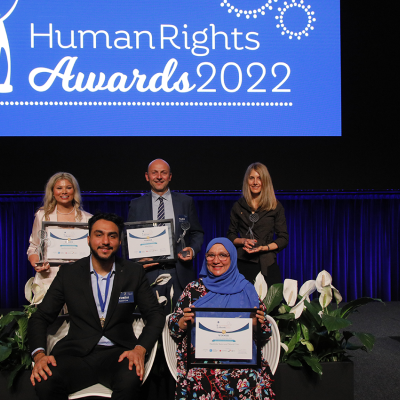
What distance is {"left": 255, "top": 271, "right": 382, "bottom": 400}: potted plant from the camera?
90.6 inches

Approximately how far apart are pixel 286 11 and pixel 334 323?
3.45 meters

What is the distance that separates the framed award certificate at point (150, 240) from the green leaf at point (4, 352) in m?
0.91

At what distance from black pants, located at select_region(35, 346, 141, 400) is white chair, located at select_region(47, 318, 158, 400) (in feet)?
0.07

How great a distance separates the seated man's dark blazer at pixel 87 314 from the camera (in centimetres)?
211

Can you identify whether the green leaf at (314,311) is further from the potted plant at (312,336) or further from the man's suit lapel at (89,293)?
the man's suit lapel at (89,293)

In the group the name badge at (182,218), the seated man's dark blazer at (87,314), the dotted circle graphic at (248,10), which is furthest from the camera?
the dotted circle graphic at (248,10)

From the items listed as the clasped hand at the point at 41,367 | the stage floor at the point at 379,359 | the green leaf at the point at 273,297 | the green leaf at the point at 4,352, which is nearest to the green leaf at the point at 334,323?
the green leaf at the point at 273,297

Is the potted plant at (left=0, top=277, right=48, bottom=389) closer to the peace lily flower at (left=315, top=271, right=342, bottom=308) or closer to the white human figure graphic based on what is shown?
the peace lily flower at (left=315, top=271, right=342, bottom=308)

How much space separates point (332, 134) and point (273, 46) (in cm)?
114

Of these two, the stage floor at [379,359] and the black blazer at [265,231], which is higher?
the black blazer at [265,231]

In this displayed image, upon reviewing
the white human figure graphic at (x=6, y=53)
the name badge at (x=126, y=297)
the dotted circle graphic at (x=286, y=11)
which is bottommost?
the name badge at (x=126, y=297)

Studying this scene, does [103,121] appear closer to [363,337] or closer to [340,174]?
[340,174]

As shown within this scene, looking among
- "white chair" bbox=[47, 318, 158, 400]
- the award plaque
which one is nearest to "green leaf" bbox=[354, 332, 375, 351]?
the award plaque

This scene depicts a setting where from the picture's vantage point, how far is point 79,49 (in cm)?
422
